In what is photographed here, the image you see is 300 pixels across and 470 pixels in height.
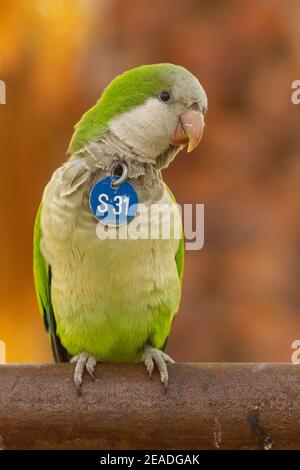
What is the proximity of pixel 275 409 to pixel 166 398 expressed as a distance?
183mm

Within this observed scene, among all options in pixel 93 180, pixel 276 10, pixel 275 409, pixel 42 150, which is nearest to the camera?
pixel 275 409

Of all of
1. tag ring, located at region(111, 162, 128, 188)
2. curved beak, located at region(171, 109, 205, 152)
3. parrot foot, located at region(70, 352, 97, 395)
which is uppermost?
curved beak, located at region(171, 109, 205, 152)

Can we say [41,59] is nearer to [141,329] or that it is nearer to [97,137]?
[97,137]

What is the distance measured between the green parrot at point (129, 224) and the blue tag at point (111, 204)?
0.07 ft

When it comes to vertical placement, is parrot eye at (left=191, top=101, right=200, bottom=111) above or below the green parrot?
above

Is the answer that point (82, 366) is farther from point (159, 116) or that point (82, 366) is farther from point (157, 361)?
point (159, 116)

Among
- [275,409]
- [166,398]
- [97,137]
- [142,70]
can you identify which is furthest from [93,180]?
[275,409]

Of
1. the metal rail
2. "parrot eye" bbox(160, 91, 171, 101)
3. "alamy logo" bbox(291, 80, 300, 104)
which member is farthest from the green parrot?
"alamy logo" bbox(291, 80, 300, 104)

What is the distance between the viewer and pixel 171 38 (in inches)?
95.7

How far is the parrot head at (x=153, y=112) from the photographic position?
1352 millimetres

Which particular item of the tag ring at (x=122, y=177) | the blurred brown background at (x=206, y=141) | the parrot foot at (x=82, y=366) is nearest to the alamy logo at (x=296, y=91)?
the blurred brown background at (x=206, y=141)

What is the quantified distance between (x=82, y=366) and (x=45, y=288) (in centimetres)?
26

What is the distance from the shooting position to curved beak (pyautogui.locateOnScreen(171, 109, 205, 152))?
1.34 meters

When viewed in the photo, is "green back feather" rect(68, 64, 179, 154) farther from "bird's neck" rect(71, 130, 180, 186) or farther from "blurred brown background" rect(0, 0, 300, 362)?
"blurred brown background" rect(0, 0, 300, 362)
